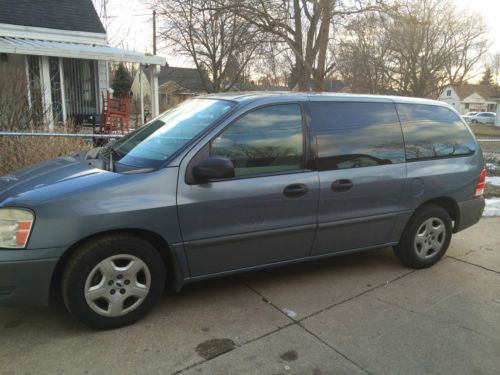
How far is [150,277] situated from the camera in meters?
3.03

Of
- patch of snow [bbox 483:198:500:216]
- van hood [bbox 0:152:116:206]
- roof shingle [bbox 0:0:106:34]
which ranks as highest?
roof shingle [bbox 0:0:106:34]

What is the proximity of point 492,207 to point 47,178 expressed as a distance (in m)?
6.34

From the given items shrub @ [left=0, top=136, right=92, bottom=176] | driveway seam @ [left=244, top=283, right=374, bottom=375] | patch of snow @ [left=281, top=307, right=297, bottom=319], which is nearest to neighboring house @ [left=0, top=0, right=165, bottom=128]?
shrub @ [left=0, top=136, right=92, bottom=176]

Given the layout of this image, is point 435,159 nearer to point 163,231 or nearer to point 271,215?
point 271,215

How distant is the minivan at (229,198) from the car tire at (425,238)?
0.01 metres

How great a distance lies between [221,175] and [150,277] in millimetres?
890

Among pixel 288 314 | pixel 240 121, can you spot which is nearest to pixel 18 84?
pixel 240 121

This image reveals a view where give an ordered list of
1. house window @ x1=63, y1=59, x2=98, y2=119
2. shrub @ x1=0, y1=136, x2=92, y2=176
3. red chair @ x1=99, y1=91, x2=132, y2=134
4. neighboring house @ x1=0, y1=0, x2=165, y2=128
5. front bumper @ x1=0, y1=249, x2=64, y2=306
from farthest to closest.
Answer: house window @ x1=63, y1=59, x2=98, y2=119 → neighboring house @ x1=0, y1=0, x2=165, y2=128 → red chair @ x1=99, y1=91, x2=132, y2=134 → shrub @ x1=0, y1=136, x2=92, y2=176 → front bumper @ x1=0, y1=249, x2=64, y2=306

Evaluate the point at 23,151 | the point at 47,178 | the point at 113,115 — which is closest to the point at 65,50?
the point at 113,115

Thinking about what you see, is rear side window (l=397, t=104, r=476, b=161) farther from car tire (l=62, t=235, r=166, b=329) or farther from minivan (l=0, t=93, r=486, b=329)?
car tire (l=62, t=235, r=166, b=329)

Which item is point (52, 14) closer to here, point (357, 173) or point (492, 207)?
point (357, 173)

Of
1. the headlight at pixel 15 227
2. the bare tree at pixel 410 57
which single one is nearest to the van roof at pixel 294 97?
the headlight at pixel 15 227

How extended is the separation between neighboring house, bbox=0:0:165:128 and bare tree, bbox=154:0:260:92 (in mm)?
3655

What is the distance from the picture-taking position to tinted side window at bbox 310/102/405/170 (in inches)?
142
